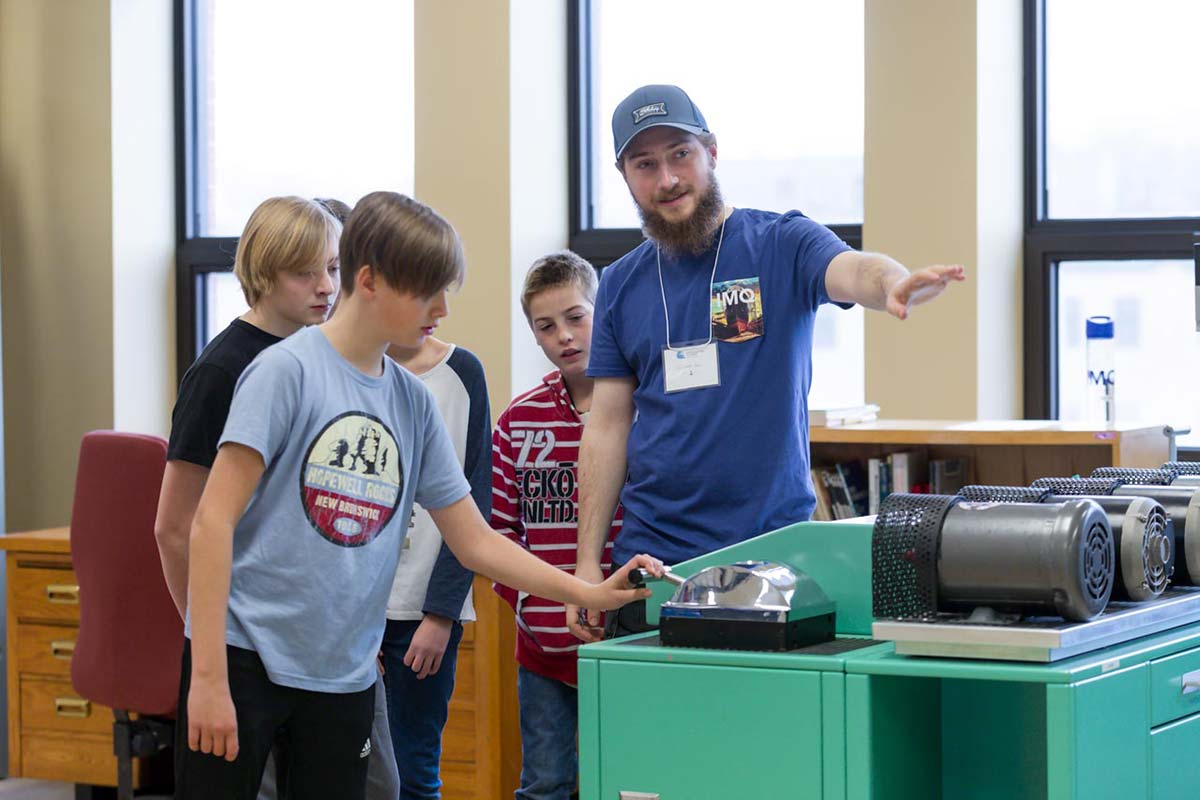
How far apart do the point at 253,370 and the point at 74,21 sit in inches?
145

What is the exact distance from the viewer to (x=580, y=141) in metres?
4.75

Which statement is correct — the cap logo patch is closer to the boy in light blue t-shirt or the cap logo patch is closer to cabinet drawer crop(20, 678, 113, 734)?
the boy in light blue t-shirt

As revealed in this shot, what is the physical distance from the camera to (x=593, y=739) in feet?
6.10

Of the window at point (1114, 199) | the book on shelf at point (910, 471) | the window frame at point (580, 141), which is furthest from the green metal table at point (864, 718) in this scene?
the window frame at point (580, 141)

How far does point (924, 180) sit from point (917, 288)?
7.18 ft

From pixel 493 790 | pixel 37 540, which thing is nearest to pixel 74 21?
pixel 37 540

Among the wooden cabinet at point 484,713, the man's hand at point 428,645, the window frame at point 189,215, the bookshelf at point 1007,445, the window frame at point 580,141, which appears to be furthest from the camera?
the window frame at point 189,215

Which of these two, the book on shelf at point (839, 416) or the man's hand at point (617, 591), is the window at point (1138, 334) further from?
the man's hand at point (617, 591)

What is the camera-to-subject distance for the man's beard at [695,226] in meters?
2.40

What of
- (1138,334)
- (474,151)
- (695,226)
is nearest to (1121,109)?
(1138,334)

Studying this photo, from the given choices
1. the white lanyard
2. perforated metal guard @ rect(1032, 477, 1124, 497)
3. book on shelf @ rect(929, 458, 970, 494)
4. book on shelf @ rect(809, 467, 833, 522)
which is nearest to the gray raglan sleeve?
the white lanyard

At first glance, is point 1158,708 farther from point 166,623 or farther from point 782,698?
point 166,623

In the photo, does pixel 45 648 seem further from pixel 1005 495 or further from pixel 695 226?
pixel 1005 495

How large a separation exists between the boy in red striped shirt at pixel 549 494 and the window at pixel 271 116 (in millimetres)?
2301
